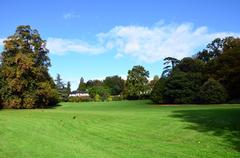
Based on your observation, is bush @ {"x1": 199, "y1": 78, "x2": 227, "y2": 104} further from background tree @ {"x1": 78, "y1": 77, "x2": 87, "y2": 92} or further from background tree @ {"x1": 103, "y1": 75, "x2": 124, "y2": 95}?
background tree @ {"x1": 78, "y1": 77, "x2": 87, "y2": 92}

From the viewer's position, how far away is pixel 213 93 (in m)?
57.2

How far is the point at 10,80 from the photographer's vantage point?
180ft

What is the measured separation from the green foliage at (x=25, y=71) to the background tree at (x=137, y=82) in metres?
44.8

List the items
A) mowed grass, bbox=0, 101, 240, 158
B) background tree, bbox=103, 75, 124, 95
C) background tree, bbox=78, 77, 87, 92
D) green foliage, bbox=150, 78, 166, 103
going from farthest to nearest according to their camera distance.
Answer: background tree, bbox=78, 77, 87, 92
background tree, bbox=103, 75, 124, 95
green foliage, bbox=150, 78, 166, 103
mowed grass, bbox=0, 101, 240, 158

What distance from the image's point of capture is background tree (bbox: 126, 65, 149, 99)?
10256 cm

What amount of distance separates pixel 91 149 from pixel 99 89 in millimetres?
103984

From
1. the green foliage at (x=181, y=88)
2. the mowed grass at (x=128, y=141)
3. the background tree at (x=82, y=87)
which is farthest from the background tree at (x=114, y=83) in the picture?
the mowed grass at (x=128, y=141)

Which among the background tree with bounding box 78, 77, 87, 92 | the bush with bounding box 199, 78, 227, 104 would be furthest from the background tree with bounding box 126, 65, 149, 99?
the background tree with bounding box 78, 77, 87, 92

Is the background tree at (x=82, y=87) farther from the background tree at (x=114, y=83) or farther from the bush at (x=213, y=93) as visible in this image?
the bush at (x=213, y=93)

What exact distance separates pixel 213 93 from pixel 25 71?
2813 cm

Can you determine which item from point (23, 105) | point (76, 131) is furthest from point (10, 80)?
point (76, 131)

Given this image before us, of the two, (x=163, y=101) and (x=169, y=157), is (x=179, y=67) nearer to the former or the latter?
(x=163, y=101)

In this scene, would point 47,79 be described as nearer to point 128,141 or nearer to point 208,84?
point 208,84

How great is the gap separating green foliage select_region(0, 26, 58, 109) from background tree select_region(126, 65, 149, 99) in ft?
147
